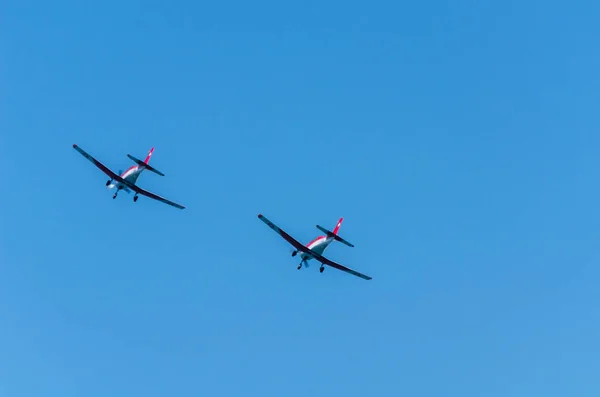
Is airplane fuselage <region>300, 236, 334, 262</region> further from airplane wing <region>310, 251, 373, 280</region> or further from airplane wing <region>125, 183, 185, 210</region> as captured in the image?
airplane wing <region>125, 183, 185, 210</region>

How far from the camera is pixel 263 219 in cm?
11131

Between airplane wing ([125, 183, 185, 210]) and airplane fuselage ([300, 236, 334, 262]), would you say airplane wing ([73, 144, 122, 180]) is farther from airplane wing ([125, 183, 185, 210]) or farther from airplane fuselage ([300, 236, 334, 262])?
airplane fuselage ([300, 236, 334, 262])

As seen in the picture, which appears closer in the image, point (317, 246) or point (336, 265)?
point (317, 246)

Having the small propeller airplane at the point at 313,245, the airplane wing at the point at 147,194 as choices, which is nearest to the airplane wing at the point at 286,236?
the small propeller airplane at the point at 313,245

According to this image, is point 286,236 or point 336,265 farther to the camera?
point 336,265

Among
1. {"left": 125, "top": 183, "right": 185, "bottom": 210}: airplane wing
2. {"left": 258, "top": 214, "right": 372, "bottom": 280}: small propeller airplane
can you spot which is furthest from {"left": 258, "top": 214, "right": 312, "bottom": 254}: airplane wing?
{"left": 125, "top": 183, "right": 185, "bottom": 210}: airplane wing

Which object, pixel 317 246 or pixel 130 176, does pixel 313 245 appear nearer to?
pixel 317 246

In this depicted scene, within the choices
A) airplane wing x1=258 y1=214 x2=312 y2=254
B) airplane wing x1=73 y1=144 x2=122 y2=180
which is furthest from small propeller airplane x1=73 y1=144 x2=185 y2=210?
airplane wing x1=258 y1=214 x2=312 y2=254

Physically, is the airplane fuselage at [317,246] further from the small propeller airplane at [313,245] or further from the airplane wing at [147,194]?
the airplane wing at [147,194]

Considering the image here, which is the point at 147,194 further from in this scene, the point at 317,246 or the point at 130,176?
the point at 317,246

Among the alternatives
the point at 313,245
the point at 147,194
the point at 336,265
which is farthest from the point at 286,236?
the point at 147,194

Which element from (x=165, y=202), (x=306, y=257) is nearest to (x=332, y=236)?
(x=306, y=257)

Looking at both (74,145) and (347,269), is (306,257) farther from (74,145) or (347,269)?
(74,145)

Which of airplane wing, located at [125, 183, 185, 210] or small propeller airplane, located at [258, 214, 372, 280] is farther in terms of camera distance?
airplane wing, located at [125, 183, 185, 210]
